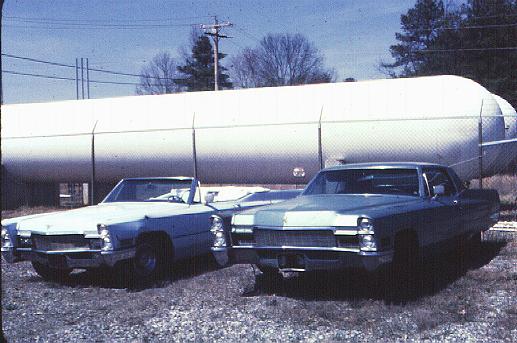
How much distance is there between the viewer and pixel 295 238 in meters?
5.77

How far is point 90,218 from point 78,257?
19.3 inches

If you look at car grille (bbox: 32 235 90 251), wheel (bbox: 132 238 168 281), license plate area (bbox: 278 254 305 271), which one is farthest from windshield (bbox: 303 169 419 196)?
car grille (bbox: 32 235 90 251)

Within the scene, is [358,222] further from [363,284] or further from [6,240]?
[6,240]

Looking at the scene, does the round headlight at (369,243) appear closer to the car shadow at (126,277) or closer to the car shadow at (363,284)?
the car shadow at (363,284)

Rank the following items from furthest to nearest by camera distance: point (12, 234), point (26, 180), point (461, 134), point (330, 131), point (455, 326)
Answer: point (26, 180) → point (330, 131) → point (461, 134) → point (12, 234) → point (455, 326)

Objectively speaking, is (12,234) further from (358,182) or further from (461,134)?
(461,134)

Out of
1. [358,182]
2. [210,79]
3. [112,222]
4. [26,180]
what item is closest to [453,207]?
[358,182]

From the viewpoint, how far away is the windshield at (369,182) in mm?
6809

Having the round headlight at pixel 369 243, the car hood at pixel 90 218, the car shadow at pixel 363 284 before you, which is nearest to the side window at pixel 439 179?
the car shadow at pixel 363 284

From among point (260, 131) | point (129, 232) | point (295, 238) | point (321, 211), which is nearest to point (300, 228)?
point (295, 238)

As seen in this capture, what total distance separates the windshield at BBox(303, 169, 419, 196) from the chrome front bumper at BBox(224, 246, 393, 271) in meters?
1.32

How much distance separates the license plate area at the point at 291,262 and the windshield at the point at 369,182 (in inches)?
54.5

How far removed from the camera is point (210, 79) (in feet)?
180

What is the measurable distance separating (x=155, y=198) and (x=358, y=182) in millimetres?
2926
